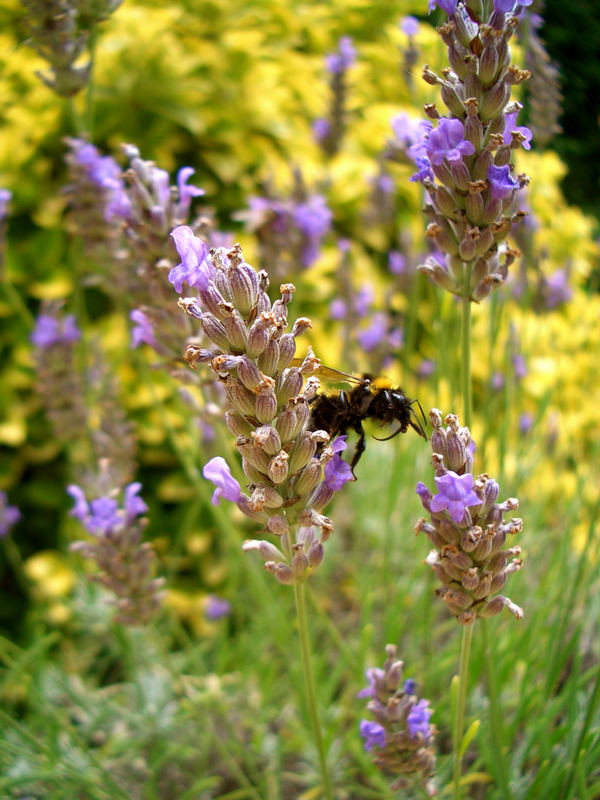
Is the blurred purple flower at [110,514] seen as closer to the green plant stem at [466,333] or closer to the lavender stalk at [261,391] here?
the lavender stalk at [261,391]

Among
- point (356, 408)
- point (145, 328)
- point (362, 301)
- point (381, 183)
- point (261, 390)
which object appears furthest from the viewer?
point (362, 301)

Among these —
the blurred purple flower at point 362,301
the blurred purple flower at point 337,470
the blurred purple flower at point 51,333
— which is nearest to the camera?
the blurred purple flower at point 337,470

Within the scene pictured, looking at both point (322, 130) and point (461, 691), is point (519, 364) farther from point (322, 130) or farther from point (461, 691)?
point (461, 691)

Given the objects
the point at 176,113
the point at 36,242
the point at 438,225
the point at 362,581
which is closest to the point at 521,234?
the point at 438,225

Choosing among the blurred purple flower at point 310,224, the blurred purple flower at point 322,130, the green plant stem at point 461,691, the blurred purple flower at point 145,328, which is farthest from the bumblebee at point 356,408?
the blurred purple flower at point 322,130

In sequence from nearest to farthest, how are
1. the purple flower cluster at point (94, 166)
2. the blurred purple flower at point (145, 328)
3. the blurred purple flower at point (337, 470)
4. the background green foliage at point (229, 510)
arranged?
1. the blurred purple flower at point (337, 470)
2. the blurred purple flower at point (145, 328)
3. the purple flower cluster at point (94, 166)
4. the background green foliage at point (229, 510)

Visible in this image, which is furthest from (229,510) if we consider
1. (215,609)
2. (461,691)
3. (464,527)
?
(464,527)

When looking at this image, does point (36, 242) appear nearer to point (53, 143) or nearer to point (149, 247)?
point (53, 143)
